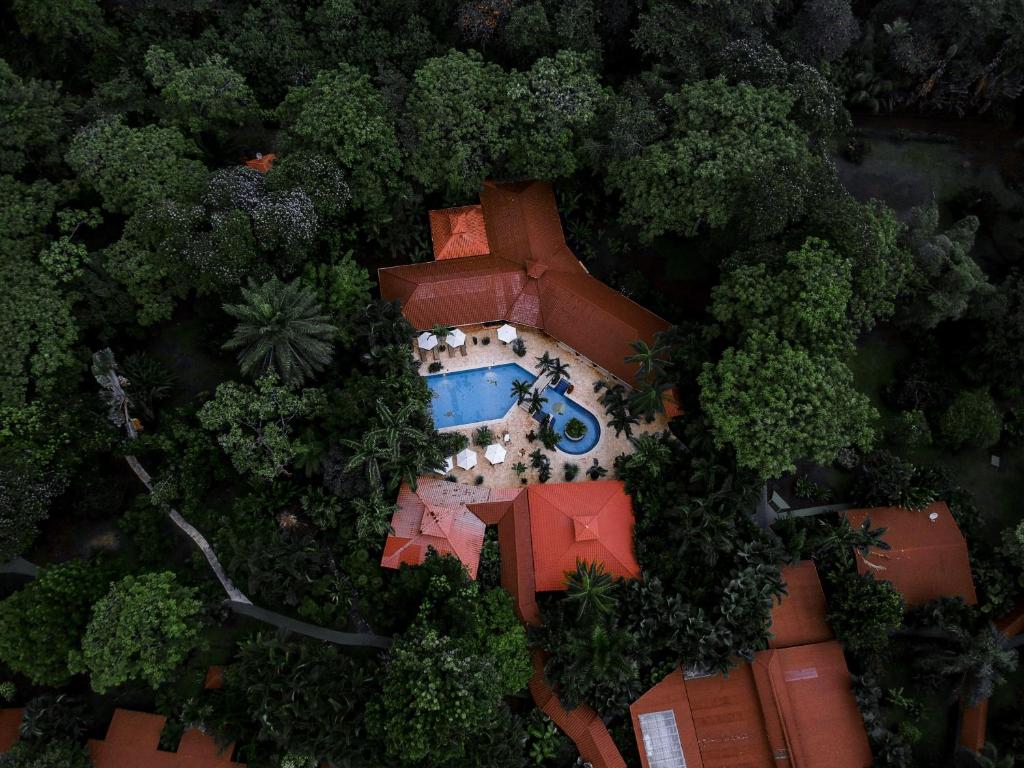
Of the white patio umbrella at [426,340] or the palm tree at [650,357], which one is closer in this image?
the palm tree at [650,357]

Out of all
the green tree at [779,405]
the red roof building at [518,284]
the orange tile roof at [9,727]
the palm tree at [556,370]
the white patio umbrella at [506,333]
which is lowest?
the orange tile roof at [9,727]

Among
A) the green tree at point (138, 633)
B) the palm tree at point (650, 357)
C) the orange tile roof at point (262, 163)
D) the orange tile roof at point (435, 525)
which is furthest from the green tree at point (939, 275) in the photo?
the green tree at point (138, 633)

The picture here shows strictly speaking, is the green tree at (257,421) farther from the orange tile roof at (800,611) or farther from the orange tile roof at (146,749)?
the orange tile roof at (800,611)

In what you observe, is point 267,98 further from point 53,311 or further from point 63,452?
point 63,452

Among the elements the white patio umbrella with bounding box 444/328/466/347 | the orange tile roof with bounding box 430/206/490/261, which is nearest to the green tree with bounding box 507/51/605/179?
the orange tile roof with bounding box 430/206/490/261

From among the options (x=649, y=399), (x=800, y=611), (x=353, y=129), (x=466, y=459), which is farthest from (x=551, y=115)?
(x=800, y=611)

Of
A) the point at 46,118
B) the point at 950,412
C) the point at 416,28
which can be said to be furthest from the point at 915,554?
the point at 46,118

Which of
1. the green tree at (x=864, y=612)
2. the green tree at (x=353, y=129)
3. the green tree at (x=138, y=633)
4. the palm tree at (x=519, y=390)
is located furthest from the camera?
the palm tree at (x=519, y=390)

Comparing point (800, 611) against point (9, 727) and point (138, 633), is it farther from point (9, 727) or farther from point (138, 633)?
point (9, 727)
